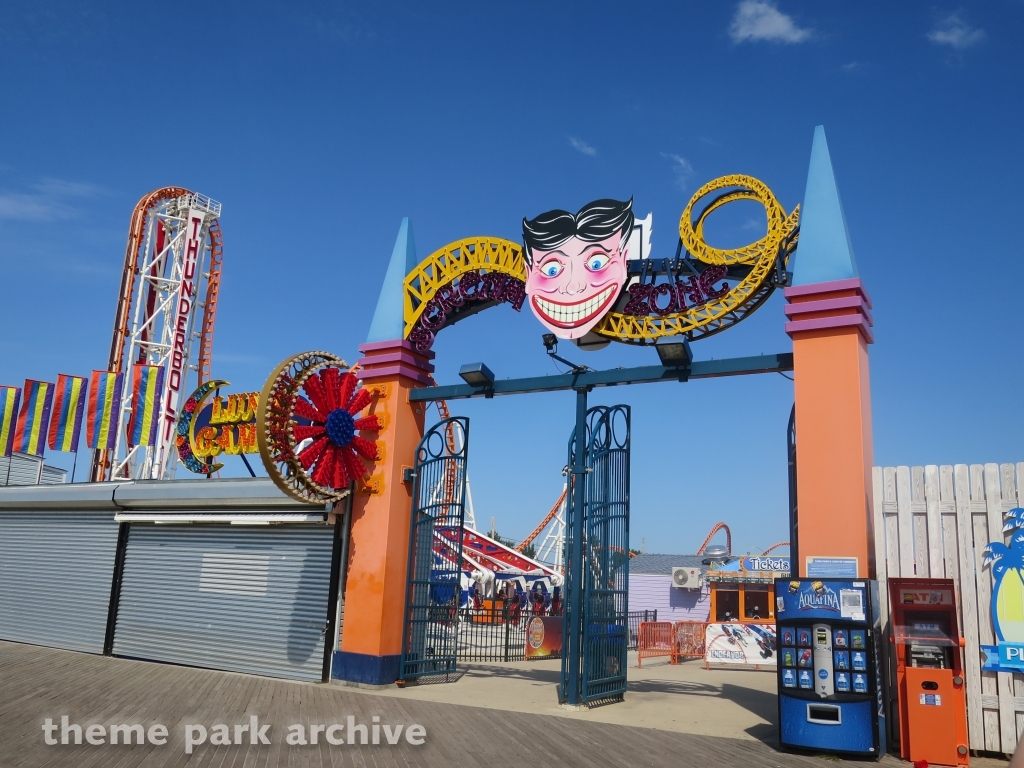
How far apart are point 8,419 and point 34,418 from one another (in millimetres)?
973

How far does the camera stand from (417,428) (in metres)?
13.8

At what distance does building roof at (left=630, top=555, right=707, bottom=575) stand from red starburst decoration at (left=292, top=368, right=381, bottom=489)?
23.0 metres

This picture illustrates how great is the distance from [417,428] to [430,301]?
2.17 m

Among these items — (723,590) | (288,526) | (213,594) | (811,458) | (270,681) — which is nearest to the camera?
(811,458)

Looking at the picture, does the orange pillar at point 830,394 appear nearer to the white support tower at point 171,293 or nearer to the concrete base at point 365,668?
the concrete base at point 365,668

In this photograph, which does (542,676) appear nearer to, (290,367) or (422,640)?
(422,640)

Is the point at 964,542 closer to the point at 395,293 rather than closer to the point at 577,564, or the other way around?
the point at 577,564

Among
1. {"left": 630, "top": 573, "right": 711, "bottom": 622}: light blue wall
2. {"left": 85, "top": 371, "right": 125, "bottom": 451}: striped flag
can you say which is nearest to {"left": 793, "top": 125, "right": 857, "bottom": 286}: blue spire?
{"left": 85, "top": 371, "right": 125, "bottom": 451}: striped flag

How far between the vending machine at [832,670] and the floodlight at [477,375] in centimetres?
588

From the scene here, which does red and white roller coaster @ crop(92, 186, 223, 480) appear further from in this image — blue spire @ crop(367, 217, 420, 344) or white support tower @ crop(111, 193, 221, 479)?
blue spire @ crop(367, 217, 420, 344)

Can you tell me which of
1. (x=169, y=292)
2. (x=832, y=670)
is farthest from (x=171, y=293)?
(x=832, y=670)

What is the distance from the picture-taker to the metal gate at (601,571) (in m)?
11.0

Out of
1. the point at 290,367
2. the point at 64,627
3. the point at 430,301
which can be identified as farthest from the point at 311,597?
the point at 64,627

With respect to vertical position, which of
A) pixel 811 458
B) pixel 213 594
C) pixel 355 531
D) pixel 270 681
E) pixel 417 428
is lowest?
pixel 270 681
